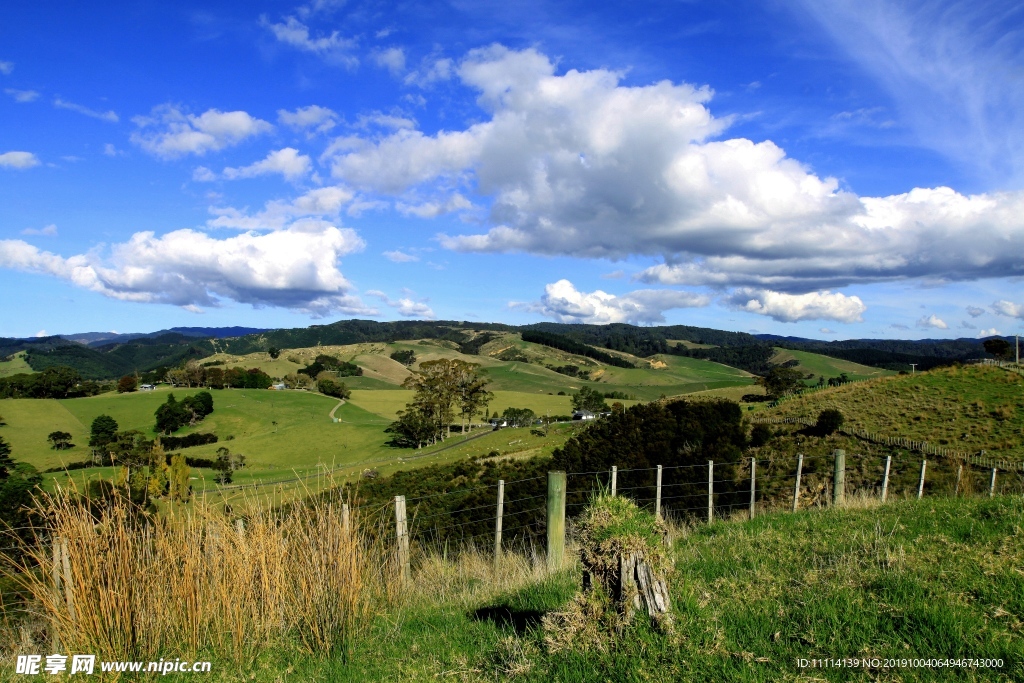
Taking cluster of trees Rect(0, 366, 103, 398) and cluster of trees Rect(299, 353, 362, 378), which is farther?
cluster of trees Rect(299, 353, 362, 378)

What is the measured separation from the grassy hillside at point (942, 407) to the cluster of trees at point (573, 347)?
115633 mm

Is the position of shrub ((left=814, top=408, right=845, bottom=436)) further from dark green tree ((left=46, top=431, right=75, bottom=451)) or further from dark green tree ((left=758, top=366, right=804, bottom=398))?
dark green tree ((left=46, top=431, right=75, bottom=451))

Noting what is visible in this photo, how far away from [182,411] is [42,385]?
1252 inches

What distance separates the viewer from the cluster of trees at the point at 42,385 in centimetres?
9312

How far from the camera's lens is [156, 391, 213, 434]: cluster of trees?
7738 cm

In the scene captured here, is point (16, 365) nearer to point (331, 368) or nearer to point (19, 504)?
point (331, 368)

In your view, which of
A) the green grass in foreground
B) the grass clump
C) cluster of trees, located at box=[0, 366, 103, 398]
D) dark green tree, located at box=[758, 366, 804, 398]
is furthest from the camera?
cluster of trees, located at box=[0, 366, 103, 398]

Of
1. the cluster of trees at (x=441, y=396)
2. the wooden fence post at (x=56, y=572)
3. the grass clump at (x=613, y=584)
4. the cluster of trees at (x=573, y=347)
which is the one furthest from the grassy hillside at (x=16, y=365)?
the grass clump at (x=613, y=584)

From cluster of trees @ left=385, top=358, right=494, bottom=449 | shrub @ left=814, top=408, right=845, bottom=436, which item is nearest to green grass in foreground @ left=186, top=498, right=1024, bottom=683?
shrub @ left=814, top=408, right=845, bottom=436

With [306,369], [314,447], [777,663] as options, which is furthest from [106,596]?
[306,369]

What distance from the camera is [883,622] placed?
3824mm

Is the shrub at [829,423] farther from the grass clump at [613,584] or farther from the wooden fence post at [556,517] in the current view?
the grass clump at [613,584]

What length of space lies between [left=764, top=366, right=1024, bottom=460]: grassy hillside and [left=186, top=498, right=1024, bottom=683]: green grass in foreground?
22.3m

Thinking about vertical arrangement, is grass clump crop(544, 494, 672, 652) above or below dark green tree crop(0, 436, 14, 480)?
above
